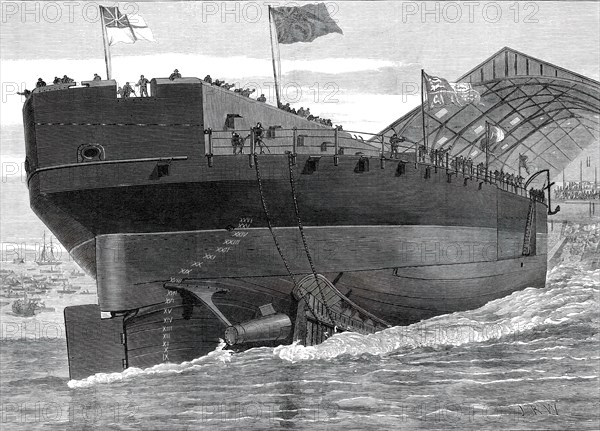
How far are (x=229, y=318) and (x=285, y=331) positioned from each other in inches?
44.4

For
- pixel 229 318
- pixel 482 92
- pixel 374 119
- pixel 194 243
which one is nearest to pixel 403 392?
pixel 229 318

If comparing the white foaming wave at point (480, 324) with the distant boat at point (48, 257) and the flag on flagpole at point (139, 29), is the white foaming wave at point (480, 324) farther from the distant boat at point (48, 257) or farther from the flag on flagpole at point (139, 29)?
the flag on flagpole at point (139, 29)

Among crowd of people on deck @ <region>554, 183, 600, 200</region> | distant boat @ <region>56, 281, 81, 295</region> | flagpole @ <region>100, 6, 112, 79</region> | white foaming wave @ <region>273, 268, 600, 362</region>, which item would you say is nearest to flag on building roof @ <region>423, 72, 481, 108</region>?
crowd of people on deck @ <region>554, 183, 600, 200</region>

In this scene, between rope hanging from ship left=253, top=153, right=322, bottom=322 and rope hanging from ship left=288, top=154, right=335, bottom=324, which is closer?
rope hanging from ship left=253, top=153, right=322, bottom=322

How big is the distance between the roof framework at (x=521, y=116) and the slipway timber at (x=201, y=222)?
12.2ft

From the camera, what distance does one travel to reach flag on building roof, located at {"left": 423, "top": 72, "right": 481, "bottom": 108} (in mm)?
17339

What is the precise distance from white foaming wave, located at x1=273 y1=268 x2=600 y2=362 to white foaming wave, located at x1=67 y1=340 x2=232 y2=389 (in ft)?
3.47

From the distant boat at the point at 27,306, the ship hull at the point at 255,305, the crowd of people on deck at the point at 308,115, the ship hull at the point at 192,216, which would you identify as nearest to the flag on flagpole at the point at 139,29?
the ship hull at the point at 192,216

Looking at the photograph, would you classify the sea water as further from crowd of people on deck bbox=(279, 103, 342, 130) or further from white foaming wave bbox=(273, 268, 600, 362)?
crowd of people on deck bbox=(279, 103, 342, 130)

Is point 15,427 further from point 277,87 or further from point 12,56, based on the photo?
point 277,87

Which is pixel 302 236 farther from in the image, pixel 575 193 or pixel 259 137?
pixel 575 193

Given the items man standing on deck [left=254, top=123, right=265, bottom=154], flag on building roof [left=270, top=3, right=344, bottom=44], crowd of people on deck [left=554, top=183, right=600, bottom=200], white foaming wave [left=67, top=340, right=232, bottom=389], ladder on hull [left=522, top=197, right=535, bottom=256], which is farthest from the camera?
ladder on hull [left=522, top=197, right=535, bottom=256]

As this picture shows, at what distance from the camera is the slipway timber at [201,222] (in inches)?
548

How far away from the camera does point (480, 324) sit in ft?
55.8
